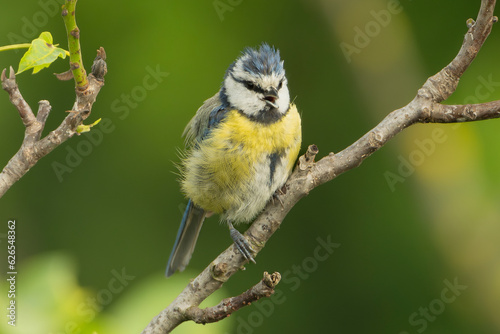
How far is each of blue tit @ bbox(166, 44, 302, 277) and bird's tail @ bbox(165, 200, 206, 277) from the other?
0.95ft

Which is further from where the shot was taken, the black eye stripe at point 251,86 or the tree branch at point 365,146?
the black eye stripe at point 251,86

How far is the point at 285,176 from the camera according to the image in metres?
2.58

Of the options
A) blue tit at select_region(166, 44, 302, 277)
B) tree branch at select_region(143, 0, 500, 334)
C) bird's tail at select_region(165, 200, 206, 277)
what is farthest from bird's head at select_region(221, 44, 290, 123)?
tree branch at select_region(143, 0, 500, 334)

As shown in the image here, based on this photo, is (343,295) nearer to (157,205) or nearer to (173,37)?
(157,205)

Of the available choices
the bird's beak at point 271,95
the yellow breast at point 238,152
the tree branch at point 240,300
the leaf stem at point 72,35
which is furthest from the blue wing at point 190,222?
the leaf stem at point 72,35

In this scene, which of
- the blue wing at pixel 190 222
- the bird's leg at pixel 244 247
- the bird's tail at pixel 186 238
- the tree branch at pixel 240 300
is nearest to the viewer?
the tree branch at pixel 240 300

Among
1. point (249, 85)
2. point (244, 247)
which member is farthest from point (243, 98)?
point (244, 247)

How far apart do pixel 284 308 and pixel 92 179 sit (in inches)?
47.2

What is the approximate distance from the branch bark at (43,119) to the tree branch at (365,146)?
585 mm

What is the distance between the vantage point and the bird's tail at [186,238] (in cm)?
302

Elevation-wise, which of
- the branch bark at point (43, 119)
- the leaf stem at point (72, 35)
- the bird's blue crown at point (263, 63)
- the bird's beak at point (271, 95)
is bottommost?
the bird's beak at point (271, 95)

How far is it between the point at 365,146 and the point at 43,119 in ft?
2.85

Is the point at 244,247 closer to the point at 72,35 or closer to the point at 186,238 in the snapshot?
the point at 72,35

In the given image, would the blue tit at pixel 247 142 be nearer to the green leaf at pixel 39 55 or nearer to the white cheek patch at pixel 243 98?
the white cheek patch at pixel 243 98
